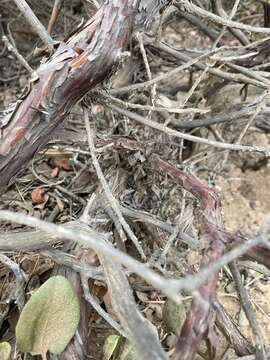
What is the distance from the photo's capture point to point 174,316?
98 cm

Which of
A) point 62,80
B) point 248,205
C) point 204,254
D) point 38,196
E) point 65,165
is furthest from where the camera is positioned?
point 248,205

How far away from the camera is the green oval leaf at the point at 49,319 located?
920mm

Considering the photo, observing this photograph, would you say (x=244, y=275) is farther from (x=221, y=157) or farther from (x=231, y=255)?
(x=231, y=255)

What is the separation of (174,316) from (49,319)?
20 cm

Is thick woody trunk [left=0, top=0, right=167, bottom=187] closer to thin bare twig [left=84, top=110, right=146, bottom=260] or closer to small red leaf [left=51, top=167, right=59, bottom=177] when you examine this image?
thin bare twig [left=84, top=110, right=146, bottom=260]

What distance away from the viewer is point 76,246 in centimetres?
104

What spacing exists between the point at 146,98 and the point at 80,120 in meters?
0.23

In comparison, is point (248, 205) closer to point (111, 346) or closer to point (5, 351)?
point (111, 346)

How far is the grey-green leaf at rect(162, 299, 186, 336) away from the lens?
97 centimetres

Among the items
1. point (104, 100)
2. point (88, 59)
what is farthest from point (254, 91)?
point (88, 59)

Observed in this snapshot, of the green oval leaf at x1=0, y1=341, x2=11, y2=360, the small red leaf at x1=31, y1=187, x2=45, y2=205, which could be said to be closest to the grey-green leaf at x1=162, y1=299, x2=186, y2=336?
the green oval leaf at x1=0, y1=341, x2=11, y2=360

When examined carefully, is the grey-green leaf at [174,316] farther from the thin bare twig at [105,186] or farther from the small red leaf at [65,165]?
the small red leaf at [65,165]

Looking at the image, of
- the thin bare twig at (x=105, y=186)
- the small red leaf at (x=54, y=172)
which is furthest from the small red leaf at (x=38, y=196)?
the thin bare twig at (x=105, y=186)

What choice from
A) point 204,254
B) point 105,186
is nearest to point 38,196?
point 105,186
